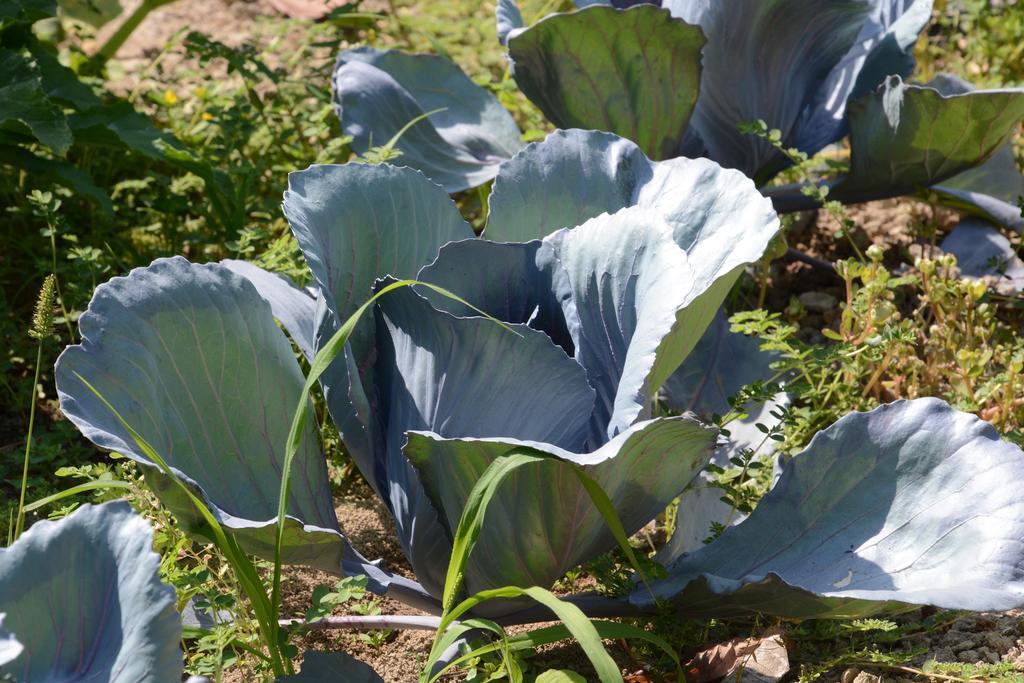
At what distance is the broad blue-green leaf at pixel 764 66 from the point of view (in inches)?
86.5

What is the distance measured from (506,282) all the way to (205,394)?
42 centimetres

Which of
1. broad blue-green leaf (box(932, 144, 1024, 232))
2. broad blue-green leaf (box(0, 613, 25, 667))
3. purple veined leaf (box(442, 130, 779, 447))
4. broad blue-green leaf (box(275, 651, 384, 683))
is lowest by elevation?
broad blue-green leaf (box(275, 651, 384, 683))

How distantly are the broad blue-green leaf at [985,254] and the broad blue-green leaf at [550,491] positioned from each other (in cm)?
112

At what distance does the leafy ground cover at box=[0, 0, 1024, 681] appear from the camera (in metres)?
1.64

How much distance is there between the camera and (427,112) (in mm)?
2598

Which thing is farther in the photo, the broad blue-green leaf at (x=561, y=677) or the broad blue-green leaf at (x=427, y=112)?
the broad blue-green leaf at (x=427, y=112)

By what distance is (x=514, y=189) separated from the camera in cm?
170

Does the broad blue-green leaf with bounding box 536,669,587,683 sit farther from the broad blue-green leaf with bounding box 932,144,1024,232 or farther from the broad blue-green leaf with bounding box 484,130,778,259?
the broad blue-green leaf with bounding box 932,144,1024,232

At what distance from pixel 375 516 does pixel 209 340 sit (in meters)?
0.59

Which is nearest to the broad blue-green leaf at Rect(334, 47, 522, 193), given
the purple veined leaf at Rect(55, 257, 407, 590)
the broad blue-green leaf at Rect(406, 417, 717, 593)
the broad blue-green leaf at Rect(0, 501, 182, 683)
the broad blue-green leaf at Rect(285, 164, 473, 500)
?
the broad blue-green leaf at Rect(285, 164, 473, 500)

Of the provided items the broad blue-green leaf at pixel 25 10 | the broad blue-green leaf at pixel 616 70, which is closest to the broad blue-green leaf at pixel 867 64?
the broad blue-green leaf at pixel 616 70

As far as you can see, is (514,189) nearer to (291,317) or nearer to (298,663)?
(291,317)

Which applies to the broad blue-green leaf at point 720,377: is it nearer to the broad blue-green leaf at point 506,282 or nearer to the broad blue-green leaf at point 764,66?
the broad blue-green leaf at point 764,66

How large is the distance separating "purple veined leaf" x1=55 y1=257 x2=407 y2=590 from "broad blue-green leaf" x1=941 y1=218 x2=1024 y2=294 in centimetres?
142
